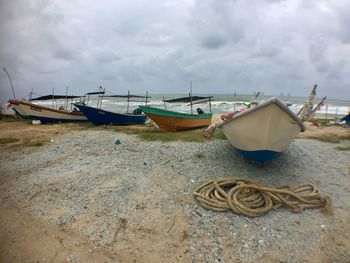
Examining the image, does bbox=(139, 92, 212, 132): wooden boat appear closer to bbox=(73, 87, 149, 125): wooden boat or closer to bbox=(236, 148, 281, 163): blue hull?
bbox=(73, 87, 149, 125): wooden boat

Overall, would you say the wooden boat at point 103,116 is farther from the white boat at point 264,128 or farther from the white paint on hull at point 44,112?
the white boat at point 264,128

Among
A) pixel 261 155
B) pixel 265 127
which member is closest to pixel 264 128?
pixel 265 127

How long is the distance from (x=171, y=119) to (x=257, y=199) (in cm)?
836

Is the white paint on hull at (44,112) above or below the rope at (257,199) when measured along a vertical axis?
above

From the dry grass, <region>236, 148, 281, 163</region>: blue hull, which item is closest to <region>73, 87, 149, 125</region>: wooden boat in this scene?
the dry grass

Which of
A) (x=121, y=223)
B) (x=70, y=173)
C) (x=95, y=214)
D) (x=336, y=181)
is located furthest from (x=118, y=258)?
(x=336, y=181)

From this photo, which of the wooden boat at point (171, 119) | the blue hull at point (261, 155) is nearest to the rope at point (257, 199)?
the blue hull at point (261, 155)

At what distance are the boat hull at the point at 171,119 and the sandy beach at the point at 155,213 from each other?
4.42 metres

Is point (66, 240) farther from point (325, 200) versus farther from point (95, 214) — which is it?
point (325, 200)

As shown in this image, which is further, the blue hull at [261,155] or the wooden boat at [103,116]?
the wooden boat at [103,116]

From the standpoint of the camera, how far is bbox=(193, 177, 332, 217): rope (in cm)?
495

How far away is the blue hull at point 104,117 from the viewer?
1600cm

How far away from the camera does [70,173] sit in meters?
6.93

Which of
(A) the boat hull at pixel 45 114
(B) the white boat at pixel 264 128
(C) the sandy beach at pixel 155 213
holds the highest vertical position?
(B) the white boat at pixel 264 128
